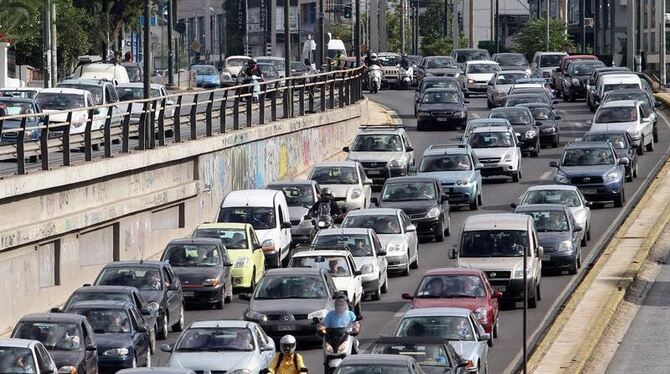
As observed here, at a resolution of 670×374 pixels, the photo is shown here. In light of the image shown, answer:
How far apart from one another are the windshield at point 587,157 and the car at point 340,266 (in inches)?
629

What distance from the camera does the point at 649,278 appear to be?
1596 inches

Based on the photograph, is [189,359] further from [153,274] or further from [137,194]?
[137,194]

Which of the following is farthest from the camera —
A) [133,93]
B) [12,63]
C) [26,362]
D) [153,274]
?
[12,63]

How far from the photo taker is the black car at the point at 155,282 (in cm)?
3133

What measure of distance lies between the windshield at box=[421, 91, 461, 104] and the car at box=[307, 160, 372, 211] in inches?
782

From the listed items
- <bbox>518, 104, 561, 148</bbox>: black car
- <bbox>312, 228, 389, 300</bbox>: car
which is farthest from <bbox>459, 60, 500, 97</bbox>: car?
<bbox>312, 228, 389, 300</bbox>: car

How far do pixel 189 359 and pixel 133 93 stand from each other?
2997 centimetres

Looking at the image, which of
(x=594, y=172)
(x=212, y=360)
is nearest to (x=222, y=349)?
(x=212, y=360)

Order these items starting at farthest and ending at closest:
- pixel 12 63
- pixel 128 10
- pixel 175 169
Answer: pixel 128 10
pixel 12 63
pixel 175 169

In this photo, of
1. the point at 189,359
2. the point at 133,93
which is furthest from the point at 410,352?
the point at 133,93

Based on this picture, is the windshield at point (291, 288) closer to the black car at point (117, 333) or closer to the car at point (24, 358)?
the black car at point (117, 333)

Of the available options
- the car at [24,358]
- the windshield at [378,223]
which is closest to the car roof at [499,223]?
the windshield at [378,223]

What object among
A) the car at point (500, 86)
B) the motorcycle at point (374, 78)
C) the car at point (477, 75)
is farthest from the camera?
the motorcycle at point (374, 78)

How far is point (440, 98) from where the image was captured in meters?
67.8
